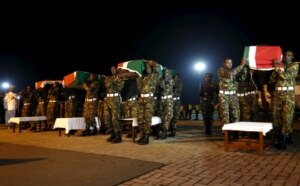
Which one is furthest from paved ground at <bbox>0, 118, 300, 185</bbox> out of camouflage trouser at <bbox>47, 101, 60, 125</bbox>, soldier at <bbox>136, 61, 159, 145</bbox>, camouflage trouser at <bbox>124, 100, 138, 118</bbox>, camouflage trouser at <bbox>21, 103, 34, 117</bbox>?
camouflage trouser at <bbox>21, 103, 34, 117</bbox>

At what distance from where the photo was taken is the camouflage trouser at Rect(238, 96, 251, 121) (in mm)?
9000

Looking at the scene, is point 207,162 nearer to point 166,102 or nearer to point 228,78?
point 228,78

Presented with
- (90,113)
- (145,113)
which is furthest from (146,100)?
(90,113)

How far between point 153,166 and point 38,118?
9044 millimetres

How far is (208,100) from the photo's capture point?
10.9 meters

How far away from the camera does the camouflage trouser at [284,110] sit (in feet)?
24.5

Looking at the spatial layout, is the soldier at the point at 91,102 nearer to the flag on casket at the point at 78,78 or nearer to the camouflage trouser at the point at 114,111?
the flag on casket at the point at 78,78

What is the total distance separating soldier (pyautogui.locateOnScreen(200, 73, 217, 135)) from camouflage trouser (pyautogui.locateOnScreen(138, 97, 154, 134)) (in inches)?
116

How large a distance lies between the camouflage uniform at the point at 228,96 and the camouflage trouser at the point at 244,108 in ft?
2.74

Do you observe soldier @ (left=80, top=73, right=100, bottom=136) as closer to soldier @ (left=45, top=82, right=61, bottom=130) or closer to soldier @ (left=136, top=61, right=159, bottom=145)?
soldier @ (left=136, top=61, right=159, bottom=145)

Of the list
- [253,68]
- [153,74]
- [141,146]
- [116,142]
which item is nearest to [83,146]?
[116,142]

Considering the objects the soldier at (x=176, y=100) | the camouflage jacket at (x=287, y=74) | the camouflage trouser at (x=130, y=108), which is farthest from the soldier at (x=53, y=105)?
the camouflage jacket at (x=287, y=74)

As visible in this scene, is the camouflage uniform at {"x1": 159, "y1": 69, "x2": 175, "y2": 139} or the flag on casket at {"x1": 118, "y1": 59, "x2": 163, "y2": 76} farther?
the camouflage uniform at {"x1": 159, "y1": 69, "x2": 175, "y2": 139}

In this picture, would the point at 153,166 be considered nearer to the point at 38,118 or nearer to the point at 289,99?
the point at 289,99
